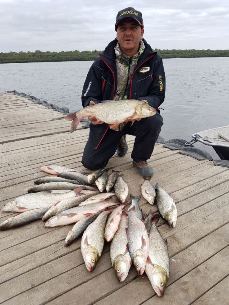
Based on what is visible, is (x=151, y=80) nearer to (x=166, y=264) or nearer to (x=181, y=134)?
(x=166, y=264)

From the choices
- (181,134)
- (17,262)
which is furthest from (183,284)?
(181,134)

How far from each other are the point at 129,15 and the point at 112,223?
2453 millimetres

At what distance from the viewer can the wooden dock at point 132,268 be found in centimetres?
269

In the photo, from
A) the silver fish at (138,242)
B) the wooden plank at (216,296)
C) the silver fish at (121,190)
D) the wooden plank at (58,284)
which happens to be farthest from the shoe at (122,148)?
the wooden plank at (216,296)

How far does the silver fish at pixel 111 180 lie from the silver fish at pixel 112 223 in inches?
21.5

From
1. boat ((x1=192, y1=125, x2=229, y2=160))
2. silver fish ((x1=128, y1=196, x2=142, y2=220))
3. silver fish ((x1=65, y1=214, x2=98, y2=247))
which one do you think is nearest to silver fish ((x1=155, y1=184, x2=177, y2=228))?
silver fish ((x1=128, y1=196, x2=142, y2=220))

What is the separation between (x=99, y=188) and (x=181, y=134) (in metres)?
9.87

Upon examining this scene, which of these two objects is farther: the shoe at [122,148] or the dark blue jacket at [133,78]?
the shoe at [122,148]

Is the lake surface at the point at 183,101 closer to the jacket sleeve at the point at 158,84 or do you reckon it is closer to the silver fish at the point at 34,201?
the jacket sleeve at the point at 158,84

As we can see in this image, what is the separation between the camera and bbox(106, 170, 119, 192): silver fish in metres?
4.31

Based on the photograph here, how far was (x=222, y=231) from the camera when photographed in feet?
11.5

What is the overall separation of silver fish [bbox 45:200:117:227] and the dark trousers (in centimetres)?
121

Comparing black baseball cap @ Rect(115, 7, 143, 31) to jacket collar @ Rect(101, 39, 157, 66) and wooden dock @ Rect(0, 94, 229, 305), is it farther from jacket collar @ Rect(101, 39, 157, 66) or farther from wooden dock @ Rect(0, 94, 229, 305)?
wooden dock @ Rect(0, 94, 229, 305)

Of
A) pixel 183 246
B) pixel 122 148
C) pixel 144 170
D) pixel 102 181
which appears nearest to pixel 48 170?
pixel 102 181
